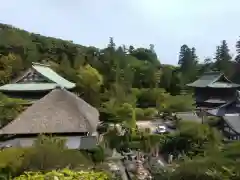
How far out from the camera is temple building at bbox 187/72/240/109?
3384 centimetres

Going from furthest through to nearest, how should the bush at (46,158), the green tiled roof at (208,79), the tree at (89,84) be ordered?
the green tiled roof at (208,79), the tree at (89,84), the bush at (46,158)

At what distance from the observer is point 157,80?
146ft

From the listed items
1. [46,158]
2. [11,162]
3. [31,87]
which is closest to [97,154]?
[46,158]

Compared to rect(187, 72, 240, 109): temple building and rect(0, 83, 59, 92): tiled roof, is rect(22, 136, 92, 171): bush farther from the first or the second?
rect(187, 72, 240, 109): temple building

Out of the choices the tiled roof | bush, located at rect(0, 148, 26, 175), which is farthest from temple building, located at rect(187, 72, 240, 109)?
bush, located at rect(0, 148, 26, 175)

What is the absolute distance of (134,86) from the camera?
43.9m

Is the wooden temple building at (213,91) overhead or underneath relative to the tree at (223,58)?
underneath

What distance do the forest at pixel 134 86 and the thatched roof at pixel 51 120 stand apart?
13.2 ft

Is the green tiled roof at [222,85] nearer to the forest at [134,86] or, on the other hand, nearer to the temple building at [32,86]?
the forest at [134,86]

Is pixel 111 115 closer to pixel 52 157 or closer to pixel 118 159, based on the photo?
pixel 118 159

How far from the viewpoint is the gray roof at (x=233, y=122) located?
66.1 ft

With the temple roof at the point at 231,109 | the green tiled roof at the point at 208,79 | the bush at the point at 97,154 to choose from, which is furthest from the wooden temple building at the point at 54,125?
the green tiled roof at the point at 208,79

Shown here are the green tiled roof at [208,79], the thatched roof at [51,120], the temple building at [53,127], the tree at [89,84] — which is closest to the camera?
the temple building at [53,127]

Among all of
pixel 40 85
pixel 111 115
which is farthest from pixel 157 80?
pixel 40 85
